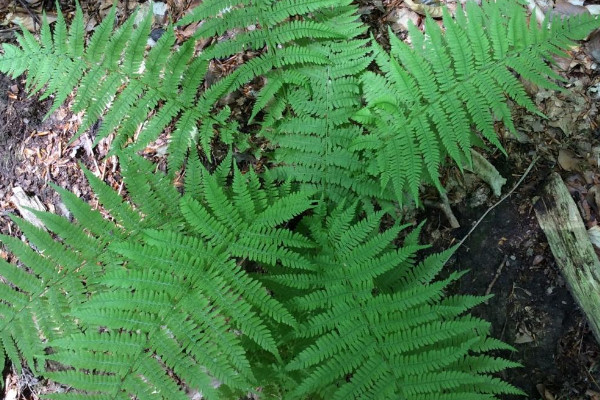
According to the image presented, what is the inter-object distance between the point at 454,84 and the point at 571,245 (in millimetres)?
1513

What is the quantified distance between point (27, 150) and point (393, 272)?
140 inches

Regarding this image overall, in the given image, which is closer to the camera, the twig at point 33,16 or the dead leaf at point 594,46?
the dead leaf at point 594,46

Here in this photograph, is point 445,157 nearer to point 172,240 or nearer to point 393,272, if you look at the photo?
point 393,272

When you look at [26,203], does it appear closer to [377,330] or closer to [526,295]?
[377,330]

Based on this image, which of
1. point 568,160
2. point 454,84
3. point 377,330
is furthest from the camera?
point 568,160

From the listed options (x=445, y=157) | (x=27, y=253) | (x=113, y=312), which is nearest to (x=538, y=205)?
(x=445, y=157)

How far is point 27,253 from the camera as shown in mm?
2932

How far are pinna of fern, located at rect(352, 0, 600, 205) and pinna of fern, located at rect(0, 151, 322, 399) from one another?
778 millimetres

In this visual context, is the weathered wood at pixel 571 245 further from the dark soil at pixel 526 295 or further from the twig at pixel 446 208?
the twig at pixel 446 208

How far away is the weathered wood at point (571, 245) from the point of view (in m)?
3.28

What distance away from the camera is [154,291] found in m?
2.71

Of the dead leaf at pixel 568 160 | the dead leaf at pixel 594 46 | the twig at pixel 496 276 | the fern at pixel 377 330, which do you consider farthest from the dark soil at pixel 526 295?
the dead leaf at pixel 594 46

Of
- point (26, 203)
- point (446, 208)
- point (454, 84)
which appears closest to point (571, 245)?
point (446, 208)

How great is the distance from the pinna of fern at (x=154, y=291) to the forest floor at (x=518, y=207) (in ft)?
3.39
